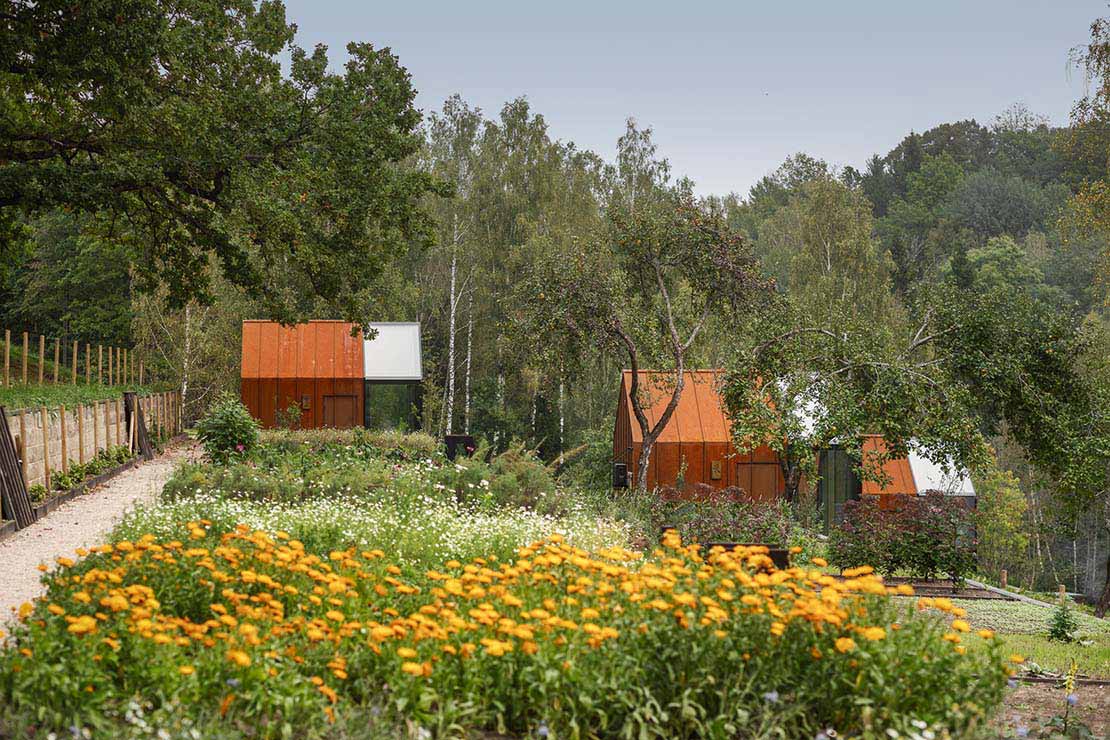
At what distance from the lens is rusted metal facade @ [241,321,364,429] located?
30594mm

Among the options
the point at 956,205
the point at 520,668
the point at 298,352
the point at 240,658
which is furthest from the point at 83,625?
the point at 956,205

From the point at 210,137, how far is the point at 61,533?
651 centimetres

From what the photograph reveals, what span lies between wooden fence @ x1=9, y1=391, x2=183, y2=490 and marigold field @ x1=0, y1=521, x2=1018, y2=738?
11037 millimetres

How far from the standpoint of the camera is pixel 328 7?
29094 millimetres

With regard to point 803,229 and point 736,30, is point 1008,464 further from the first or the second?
point 736,30

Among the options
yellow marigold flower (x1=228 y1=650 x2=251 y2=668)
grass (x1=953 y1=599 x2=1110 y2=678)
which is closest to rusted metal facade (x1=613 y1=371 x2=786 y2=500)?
grass (x1=953 y1=599 x2=1110 y2=678)

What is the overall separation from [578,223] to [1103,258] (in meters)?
22.3

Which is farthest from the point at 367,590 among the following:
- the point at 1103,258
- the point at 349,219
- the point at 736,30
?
the point at 736,30

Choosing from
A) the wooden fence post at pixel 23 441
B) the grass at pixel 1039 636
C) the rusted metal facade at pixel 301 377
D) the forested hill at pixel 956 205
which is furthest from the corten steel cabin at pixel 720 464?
the forested hill at pixel 956 205

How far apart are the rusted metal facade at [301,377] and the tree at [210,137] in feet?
35.0

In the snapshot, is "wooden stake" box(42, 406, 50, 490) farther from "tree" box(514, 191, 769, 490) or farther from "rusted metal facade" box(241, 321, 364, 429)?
"rusted metal facade" box(241, 321, 364, 429)

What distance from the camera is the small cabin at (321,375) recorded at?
30.6m

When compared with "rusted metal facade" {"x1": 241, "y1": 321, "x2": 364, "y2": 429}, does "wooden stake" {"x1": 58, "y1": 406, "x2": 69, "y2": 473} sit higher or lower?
lower

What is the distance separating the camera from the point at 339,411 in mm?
30891
